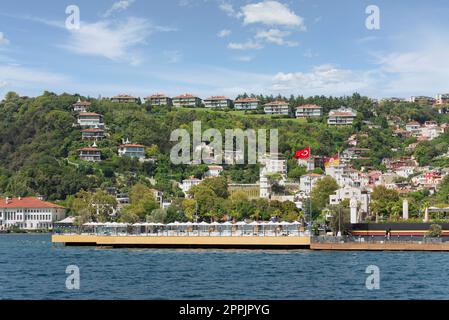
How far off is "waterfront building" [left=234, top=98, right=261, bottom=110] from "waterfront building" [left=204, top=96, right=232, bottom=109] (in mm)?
2130

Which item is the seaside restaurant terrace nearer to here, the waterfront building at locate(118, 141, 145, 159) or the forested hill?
the forested hill

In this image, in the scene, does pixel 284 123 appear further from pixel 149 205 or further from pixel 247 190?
pixel 149 205

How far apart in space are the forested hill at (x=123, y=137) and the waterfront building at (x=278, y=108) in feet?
20.8

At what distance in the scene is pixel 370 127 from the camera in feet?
545

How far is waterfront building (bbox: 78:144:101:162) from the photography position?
441ft

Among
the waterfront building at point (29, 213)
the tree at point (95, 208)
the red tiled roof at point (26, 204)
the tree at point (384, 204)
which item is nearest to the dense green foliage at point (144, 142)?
the tree at point (95, 208)

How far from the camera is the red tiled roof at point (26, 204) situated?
385ft

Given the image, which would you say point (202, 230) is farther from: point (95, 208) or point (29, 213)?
point (29, 213)

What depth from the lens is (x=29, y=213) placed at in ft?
393

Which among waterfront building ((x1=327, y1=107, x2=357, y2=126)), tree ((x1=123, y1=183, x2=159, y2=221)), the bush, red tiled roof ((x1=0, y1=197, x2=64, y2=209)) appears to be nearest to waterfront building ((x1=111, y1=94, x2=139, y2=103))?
waterfront building ((x1=327, y1=107, x2=357, y2=126))

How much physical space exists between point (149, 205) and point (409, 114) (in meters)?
101
